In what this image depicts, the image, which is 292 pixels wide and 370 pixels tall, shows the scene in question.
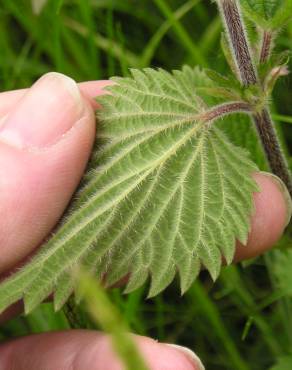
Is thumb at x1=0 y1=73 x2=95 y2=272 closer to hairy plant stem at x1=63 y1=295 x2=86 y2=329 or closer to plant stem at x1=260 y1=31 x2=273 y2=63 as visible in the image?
hairy plant stem at x1=63 y1=295 x2=86 y2=329

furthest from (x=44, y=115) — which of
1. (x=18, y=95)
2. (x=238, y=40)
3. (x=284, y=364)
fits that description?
(x=284, y=364)

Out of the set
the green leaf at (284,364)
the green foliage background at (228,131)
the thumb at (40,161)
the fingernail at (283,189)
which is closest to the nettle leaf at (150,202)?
the thumb at (40,161)

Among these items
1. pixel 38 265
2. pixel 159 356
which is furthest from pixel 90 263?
pixel 159 356

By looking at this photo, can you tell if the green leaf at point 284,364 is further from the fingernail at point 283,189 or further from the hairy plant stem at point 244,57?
the hairy plant stem at point 244,57

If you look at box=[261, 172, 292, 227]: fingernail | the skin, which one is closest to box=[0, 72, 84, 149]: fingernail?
the skin

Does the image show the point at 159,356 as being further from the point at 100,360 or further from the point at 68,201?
the point at 68,201

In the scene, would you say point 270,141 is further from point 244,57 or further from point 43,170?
point 43,170
